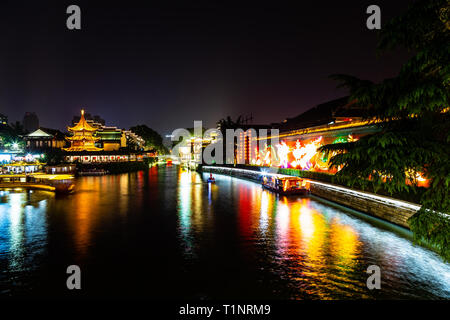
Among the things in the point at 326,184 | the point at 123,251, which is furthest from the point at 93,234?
the point at 326,184

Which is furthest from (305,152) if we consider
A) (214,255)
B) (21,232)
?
(21,232)

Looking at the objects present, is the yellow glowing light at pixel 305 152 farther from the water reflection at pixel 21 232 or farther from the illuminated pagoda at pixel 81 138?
the illuminated pagoda at pixel 81 138

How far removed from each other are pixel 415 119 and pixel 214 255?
23.6ft

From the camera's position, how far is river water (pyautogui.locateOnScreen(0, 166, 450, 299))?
7922mm

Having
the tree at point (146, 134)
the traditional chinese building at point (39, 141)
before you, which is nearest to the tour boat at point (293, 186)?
the traditional chinese building at point (39, 141)

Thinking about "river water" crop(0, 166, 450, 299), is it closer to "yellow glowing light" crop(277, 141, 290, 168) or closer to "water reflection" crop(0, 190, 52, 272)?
"water reflection" crop(0, 190, 52, 272)

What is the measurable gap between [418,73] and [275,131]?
4297 centimetres

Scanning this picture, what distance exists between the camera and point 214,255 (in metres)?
10.5

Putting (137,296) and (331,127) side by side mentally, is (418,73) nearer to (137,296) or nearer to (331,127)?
(137,296)

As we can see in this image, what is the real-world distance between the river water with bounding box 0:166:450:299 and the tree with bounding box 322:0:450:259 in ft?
9.72

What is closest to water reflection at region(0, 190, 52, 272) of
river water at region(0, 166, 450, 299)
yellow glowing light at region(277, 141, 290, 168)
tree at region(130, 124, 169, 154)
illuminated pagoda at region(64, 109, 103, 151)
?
river water at region(0, 166, 450, 299)

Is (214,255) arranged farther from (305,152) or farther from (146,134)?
(146,134)

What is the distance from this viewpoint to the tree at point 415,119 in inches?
225
